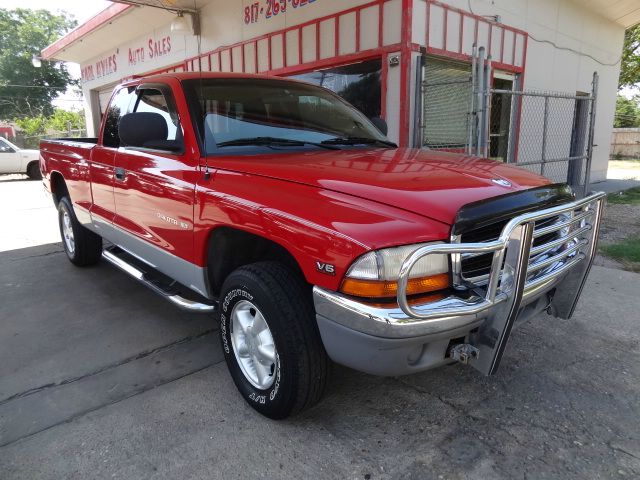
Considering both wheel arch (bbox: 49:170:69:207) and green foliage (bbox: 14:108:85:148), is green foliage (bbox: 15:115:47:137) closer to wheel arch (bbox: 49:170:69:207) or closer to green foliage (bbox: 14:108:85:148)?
green foliage (bbox: 14:108:85:148)

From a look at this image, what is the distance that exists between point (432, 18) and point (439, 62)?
0.69 metres

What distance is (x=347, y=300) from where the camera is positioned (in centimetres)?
204

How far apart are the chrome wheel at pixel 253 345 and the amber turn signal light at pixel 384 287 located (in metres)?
0.62

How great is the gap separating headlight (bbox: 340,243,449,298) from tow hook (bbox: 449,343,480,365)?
1.10 ft

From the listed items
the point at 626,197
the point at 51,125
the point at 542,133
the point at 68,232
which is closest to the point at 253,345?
the point at 68,232

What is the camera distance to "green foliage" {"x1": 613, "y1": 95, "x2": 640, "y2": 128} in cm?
3666

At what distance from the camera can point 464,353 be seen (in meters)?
2.16

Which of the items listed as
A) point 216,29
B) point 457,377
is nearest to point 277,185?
point 457,377

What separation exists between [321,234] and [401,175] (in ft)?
1.94

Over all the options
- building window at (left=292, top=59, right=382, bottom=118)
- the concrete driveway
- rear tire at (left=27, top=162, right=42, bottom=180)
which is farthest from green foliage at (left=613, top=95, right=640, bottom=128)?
the concrete driveway

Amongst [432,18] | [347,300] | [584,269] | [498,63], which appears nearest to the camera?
[347,300]

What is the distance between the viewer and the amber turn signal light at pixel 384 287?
2008mm

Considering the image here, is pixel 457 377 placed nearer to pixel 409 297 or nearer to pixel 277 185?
pixel 409 297

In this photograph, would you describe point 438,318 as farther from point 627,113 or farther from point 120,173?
point 627,113
